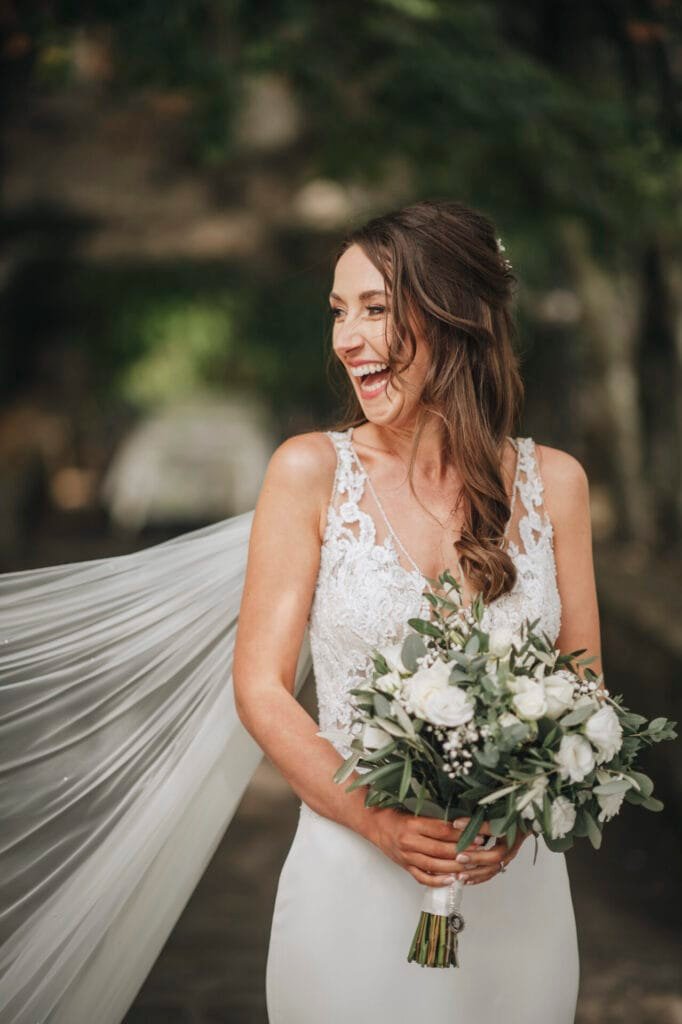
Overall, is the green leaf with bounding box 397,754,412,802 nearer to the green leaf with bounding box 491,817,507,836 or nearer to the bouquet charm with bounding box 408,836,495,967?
the green leaf with bounding box 491,817,507,836

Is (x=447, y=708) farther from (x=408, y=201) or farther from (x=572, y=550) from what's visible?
(x=408, y=201)

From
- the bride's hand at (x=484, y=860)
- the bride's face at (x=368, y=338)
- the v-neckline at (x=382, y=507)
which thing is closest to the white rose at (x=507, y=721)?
the bride's hand at (x=484, y=860)

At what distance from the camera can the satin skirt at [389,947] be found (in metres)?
2.33

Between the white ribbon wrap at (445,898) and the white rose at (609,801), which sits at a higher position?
the white rose at (609,801)

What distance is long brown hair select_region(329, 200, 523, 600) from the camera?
2375mm

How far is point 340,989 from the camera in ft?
7.64

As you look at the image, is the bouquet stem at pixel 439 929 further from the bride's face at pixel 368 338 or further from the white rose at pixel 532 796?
the bride's face at pixel 368 338

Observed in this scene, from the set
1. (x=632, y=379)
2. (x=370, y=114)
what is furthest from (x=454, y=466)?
(x=632, y=379)

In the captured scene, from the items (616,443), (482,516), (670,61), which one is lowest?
(616,443)

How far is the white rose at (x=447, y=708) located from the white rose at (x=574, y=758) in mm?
163

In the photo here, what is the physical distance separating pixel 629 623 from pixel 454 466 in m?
4.27

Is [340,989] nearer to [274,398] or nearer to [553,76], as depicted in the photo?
[553,76]

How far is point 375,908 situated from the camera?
2.37 metres

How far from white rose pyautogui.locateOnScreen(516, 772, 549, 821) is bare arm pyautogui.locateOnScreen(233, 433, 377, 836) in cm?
37
